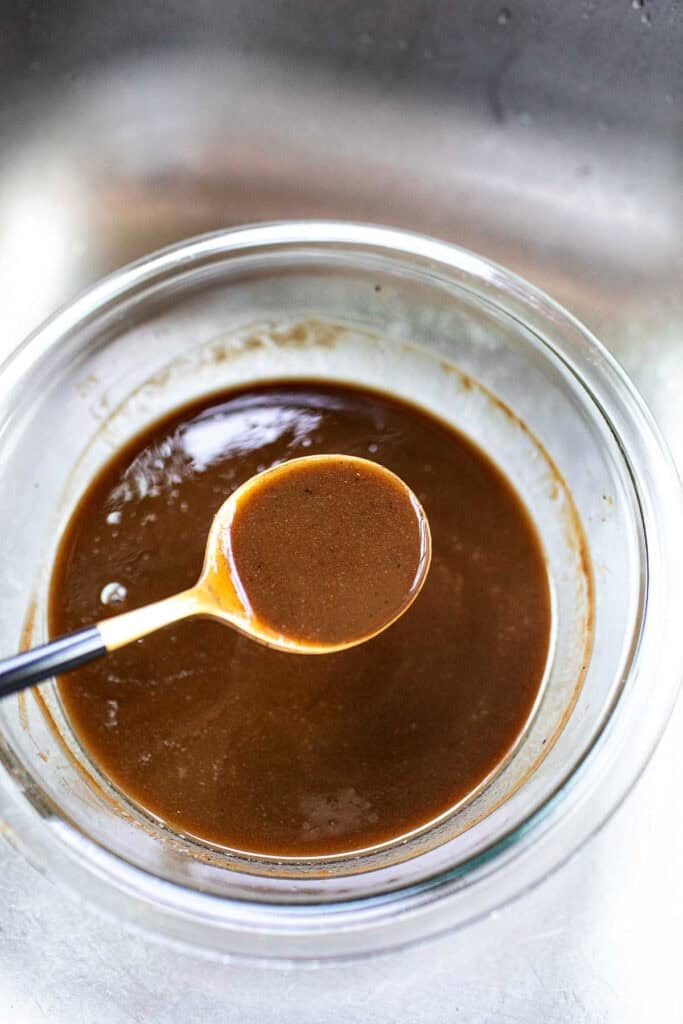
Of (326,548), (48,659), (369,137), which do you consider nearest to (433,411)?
(326,548)

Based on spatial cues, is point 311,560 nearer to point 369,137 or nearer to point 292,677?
point 292,677

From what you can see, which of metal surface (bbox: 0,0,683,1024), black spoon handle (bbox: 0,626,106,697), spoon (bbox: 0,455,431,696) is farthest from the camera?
metal surface (bbox: 0,0,683,1024)

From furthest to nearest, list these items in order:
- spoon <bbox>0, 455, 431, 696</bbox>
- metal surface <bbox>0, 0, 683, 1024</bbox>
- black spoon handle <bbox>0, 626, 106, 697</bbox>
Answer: metal surface <bbox>0, 0, 683, 1024</bbox>, spoon <bbox>0, 455, 431, 696</bbox>, black spoon handle <bbox>0, 626, 106, 697</bbox>

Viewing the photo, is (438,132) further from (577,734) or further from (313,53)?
(577,734)

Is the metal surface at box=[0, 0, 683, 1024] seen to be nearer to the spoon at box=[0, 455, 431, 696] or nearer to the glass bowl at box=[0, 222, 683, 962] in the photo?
the glass bowl at box=[0, 222, 683, 962]

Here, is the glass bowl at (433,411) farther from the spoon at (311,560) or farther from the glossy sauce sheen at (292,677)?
the spoon at (311,560)

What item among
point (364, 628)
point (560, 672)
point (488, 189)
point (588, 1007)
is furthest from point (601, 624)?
point (488, 189)

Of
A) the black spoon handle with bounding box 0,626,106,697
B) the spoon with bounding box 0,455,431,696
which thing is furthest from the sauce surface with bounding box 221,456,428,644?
the black spoon handle with bounding box 0,626,106,697
